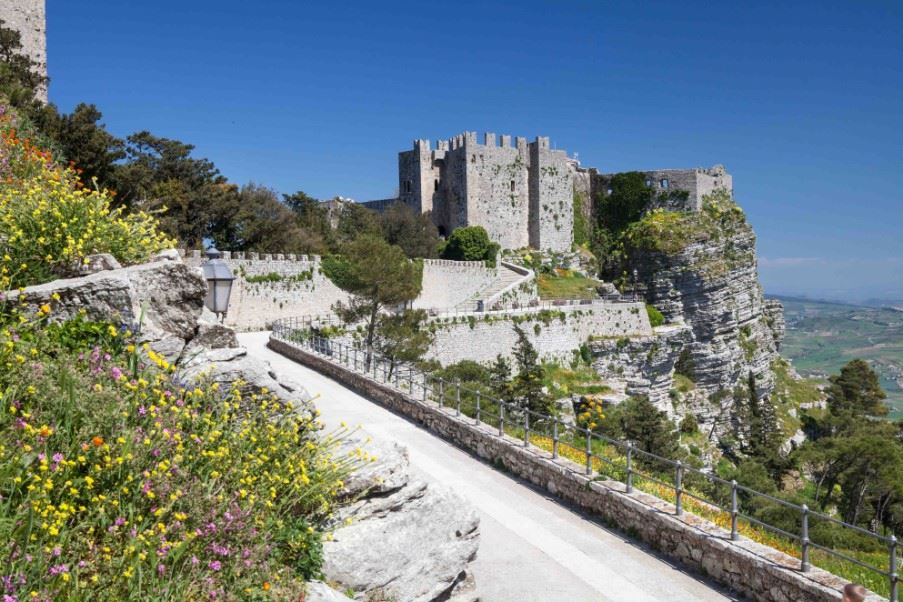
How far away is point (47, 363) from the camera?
5.78 m

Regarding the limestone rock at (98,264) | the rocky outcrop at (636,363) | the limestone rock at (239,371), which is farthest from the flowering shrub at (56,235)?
the rocky outcrop at (636,363)

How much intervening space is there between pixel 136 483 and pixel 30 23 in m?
36.5

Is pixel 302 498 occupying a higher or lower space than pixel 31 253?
lower

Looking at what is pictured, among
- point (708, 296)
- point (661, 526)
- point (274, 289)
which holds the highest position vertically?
point (274, 289)

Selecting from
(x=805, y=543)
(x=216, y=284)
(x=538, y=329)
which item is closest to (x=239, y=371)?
(x=216, y=284)

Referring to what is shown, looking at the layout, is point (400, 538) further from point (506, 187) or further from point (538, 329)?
point (506, 187)

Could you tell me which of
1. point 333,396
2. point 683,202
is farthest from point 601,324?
point 333,396

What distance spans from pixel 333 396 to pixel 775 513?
48.0 ft

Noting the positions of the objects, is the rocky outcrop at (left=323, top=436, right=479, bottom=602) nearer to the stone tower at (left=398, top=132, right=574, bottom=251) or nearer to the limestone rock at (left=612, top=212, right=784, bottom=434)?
the limestone rock at (left=612, top=212, right=784, bottom=434)

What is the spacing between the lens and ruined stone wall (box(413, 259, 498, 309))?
47594mm

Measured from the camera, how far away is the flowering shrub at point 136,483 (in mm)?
4367

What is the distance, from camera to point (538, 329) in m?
42.3

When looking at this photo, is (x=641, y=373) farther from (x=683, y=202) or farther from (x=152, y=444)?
(x=152, y=444)

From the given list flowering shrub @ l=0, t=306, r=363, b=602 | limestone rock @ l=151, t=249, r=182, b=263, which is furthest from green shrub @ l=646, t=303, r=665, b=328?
flowering shrub @ l=0, t=306, r=363, b=602
